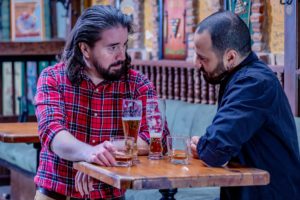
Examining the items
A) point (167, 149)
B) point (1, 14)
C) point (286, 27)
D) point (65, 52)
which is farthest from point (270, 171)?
point (1, 14)

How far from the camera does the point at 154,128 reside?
2.76 m

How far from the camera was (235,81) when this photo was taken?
2.55m

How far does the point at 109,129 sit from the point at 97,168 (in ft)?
0.95

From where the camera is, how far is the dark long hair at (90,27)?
107 inches

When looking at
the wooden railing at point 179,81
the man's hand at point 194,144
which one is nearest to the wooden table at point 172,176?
the man's hand at point 194,144

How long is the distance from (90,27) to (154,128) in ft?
1.43

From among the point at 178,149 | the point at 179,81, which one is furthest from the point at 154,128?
the point at 179,81

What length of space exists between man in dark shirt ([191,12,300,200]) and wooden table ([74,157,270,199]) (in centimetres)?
7

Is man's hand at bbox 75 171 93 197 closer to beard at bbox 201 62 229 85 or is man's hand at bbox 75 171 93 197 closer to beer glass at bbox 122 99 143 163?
beer glass at bbox 122 99 143 163

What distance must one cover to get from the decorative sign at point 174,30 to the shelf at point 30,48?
187cm

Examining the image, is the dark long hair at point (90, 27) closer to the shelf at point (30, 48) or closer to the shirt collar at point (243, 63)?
the shirt collar at point (243, 63)

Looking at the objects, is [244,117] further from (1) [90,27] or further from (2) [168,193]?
(2) [168,193]

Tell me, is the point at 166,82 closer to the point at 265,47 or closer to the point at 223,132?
the point at 265,47

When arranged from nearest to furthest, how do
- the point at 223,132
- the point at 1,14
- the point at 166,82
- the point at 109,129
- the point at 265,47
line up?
the point at 223,132 < the point at 109,129 < the point at 265,47 < the point at 166,82 < the point at 1,14
